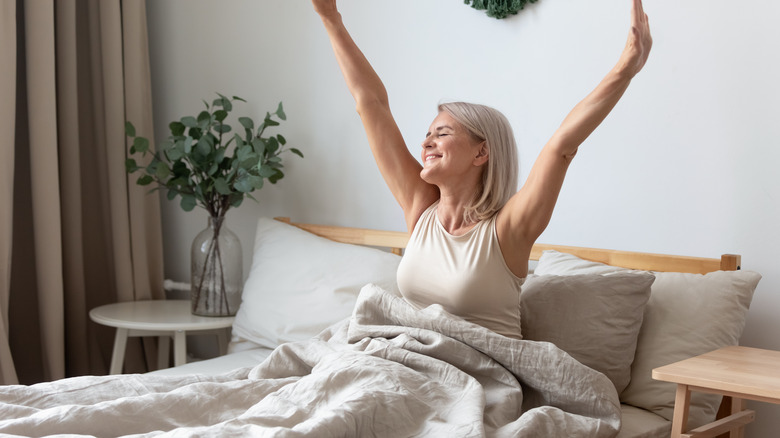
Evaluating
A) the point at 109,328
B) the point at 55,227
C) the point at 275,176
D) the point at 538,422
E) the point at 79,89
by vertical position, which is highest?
the point at 79,89

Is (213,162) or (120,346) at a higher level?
(213,162)

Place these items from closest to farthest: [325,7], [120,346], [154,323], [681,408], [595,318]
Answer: [681,408], [595,318], [325,7], [154,323], [120,346]

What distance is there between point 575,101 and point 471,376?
0.97m

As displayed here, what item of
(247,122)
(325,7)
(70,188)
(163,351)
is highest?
(325,7)

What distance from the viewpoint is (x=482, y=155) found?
173 cm

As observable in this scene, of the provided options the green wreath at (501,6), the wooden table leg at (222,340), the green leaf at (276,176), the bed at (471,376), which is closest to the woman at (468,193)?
the bed at (471,376)

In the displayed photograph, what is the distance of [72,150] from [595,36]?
1829mm

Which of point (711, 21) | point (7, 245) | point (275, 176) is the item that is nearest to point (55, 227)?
point (7, 245)

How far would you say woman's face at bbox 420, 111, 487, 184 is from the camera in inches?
66.9

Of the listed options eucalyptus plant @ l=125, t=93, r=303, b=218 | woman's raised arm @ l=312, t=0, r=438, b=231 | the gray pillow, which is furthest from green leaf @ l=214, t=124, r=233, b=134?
the gray pillow

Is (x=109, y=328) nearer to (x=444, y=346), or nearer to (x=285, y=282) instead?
(x=285, y=282)

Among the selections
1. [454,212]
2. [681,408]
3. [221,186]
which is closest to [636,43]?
[454,212]

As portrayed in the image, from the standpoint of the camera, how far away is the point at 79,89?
289 cm

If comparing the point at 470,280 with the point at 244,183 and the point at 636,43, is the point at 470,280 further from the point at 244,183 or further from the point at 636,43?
the point at 244,183
